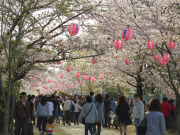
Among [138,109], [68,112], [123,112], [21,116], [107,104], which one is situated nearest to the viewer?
[21,116]

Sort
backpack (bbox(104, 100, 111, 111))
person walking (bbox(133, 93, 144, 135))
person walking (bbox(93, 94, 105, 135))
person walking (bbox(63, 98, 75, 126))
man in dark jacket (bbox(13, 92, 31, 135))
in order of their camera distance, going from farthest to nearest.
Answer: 1. person walking (bbox(63, 98, 75, 126))
2. backpack (bbox(104, 100, 111, 111))
3. person walking (bbox(93, 94, 105, 135))
4. person walking (bbox(133, 93, 144, 135))
5. man in dark jacket (bbox(13, 92, 31, 135))

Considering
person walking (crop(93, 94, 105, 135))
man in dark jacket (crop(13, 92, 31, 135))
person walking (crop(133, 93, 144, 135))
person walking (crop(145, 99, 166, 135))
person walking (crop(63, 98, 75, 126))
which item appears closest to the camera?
person walking (crop(145, 99, 166, 135))

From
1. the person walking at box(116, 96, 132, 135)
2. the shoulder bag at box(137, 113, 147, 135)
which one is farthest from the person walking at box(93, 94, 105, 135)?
the shoulder bag at box(137, 113, 147, 135)

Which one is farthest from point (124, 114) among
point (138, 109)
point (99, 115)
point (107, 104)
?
point (107, 104)

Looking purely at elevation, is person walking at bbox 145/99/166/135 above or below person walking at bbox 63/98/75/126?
above

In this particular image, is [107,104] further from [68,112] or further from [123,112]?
[123,112]

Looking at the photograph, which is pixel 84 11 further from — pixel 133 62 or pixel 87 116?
pixel 133 62

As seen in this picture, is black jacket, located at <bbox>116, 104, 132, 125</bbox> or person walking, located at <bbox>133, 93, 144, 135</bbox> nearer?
person walking, located at <bbox>133, 93, 144, 135</bbox>

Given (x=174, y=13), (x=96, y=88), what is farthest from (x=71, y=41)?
(x=96, y=88)

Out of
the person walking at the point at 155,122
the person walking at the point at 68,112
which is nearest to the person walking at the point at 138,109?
the person walking at the point at 155,122

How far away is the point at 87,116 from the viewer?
8.18 metres

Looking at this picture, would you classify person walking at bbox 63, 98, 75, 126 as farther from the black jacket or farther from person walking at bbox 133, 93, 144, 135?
person walking at bbox 133, 93, 144, 135

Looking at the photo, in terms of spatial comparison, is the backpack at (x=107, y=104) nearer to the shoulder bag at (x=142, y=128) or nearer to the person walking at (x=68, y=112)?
the person walking at (x=68, y=112)

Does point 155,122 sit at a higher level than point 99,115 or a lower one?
higher
